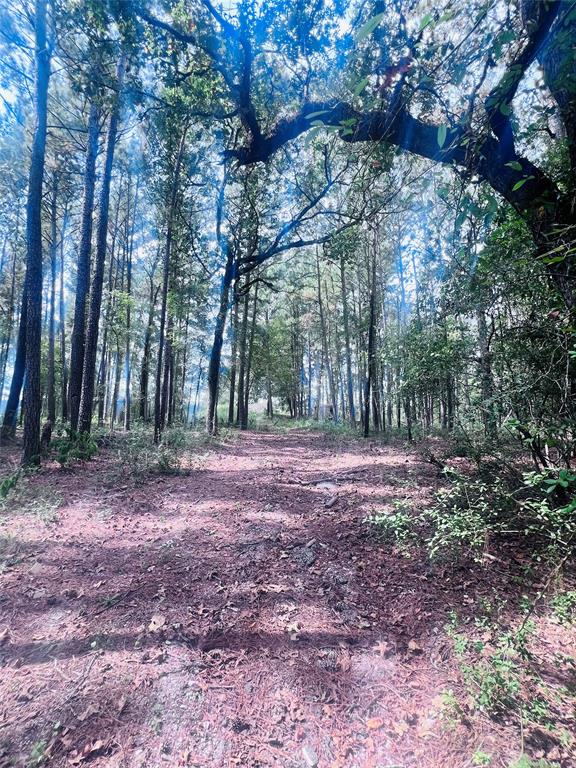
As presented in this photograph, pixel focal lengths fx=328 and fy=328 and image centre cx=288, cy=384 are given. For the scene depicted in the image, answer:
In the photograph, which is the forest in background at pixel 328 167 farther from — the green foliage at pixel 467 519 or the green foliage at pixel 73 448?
the green foliage at pixel 467 519

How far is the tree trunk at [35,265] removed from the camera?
6227 millimetres

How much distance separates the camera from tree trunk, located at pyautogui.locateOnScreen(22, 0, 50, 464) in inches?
245

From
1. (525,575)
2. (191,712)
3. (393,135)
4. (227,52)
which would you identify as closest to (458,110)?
(393,135)

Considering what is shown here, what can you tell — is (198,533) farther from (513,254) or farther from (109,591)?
(513,254)

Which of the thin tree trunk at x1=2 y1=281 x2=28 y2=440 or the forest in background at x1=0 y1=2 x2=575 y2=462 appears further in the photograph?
the thin tree trunk at x1=2 y1=281 x2=28 y2=440

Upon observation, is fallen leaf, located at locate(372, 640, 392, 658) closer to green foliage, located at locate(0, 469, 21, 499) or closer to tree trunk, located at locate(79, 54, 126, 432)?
green foliage, located at locate(0, 469, 21, 499)

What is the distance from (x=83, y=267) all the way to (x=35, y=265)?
5.63 ft

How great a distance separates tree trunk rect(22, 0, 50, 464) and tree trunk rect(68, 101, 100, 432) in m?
1.60

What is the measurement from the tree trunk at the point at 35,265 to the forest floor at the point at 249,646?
2.69 metres

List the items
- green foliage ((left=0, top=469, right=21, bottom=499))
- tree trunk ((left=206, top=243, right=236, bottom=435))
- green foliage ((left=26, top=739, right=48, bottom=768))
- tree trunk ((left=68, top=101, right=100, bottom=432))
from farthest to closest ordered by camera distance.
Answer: tree trunk ((left=206, top=243, right=236, bottom=435)) < tree trunk ((left=68, top=101, right=100, bottom=432)) < green foliage ((left=0, top=469, right=21, bottom=499)) < green foliage ((left=26, top=739, right=48, bottom=768))

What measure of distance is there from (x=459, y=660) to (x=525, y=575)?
1175mm

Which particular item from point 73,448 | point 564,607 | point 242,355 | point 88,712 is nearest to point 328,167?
point 564,607

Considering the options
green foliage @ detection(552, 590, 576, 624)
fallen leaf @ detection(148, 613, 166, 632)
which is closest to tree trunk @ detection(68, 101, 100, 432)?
fallen leaf @ detection(148, 613, 166, 632)

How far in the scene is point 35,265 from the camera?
21.2 ft
